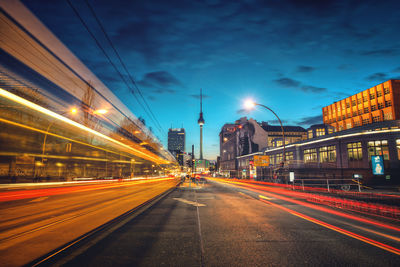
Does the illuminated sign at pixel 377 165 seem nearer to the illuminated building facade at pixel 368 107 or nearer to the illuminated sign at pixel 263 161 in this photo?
the illuminated sign at pixel 263 161

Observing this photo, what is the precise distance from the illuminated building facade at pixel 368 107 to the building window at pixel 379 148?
2620 centimetres

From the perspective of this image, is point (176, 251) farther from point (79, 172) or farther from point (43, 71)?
point (79, 172)

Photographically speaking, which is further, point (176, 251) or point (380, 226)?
point (380, 226)

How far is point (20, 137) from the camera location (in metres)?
13.3

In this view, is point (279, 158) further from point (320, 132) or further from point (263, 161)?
point (263, 161)

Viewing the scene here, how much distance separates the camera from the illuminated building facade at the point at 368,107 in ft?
163

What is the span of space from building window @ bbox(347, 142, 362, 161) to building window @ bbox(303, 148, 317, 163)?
698 cm

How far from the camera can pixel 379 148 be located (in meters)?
31.7

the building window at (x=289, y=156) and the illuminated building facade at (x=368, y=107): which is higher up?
the illuminated building facade at (x=368, y=107)

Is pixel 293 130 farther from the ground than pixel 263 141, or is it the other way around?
pixel 293 130

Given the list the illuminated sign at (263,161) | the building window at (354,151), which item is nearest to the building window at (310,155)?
the building window at (354,151)

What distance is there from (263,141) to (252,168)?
34466 millimetres

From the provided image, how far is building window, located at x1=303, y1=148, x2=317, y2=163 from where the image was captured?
1643 inches

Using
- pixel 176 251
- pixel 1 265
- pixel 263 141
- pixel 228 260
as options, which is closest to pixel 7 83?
pixel 1 265
